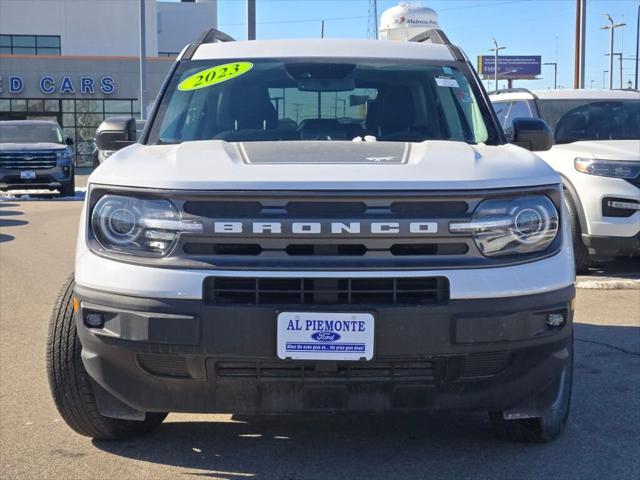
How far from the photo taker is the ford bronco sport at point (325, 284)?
10.8ft

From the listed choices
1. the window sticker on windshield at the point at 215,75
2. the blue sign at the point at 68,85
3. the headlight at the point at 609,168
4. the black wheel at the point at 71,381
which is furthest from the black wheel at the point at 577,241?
the blue sign at the point at 68,85

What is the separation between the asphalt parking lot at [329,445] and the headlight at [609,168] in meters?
3.33

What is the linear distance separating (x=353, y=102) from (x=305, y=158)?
1307 mm

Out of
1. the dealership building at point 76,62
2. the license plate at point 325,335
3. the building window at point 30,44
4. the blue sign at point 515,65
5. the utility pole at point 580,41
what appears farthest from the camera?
the blue sign at point 515,65

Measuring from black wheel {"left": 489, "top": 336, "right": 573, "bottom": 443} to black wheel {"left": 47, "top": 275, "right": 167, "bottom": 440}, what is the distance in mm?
1757

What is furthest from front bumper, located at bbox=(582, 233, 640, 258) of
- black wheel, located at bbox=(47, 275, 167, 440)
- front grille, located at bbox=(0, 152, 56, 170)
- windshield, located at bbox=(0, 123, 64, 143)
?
windshield, located at bbox=(0, 123, 64, 143)

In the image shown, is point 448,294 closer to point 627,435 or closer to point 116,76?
point 627,435

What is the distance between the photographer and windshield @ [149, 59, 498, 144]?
4.68 m

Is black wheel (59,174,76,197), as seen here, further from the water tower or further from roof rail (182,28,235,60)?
roof rail (182,28,235,60)

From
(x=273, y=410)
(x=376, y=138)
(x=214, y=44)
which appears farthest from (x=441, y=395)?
(x=214, y=44)

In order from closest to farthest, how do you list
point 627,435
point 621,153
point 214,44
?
point 627,435 → point 214,44 → point 621,153

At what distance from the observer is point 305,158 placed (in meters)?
3.70

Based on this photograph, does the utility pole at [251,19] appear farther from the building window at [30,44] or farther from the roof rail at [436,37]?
the building window at [30,44]

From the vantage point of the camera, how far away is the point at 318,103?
4.92 meters
